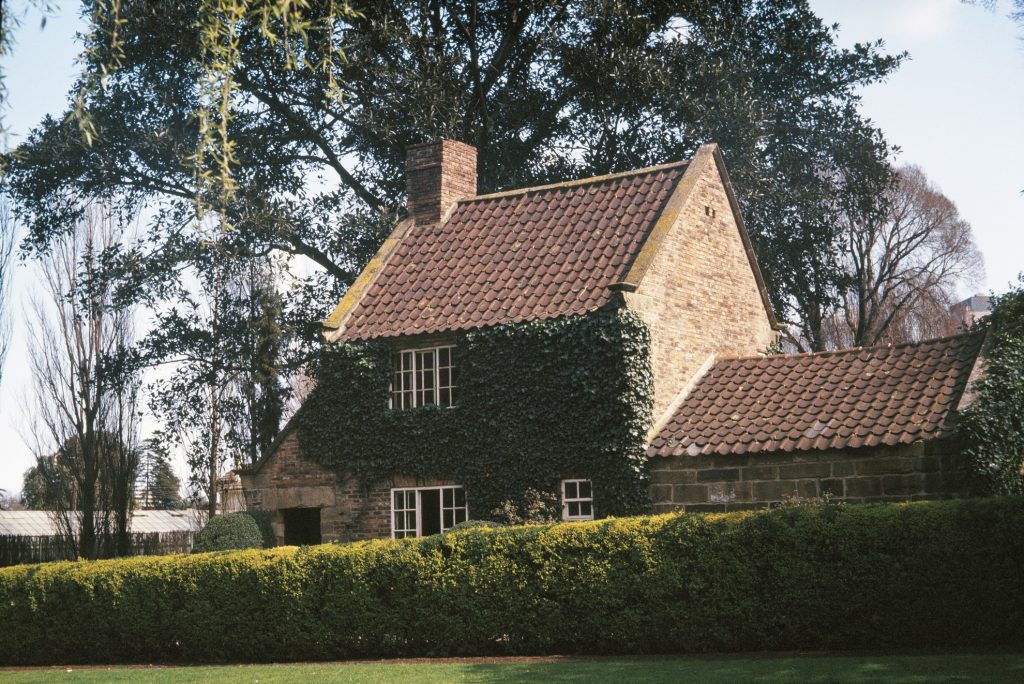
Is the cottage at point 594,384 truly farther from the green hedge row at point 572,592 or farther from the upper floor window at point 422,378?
the green hedge row at point 572,592

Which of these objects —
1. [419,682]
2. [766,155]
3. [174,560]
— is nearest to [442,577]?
[419,682]

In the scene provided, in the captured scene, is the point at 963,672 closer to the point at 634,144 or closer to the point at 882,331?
the point at 634,144

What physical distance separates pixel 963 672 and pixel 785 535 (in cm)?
351

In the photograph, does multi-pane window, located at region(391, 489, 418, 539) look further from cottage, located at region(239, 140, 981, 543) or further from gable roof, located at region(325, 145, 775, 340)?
gable roof, located at region(325, 145, 775, 340)

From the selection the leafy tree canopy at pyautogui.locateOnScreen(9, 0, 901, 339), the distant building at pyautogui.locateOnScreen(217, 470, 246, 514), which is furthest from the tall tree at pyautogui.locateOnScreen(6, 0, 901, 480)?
the distant building at pyautogui.locateOnScreen(217, 470, 246, 514)

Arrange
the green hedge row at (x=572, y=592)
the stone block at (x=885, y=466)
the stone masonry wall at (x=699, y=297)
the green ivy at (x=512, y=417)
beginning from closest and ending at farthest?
the green hedge row at (x=572, y=592), the stone block at (x=885, y=466), the green ivy at (x=512, y=417), the stone masonry wall at (x=699, y=297)

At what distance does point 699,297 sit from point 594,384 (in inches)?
159

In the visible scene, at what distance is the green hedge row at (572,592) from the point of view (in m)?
14.2

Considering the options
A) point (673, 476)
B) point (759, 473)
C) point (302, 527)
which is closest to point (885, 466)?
point (759, 473)

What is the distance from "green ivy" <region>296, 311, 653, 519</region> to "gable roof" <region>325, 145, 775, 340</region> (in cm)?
57

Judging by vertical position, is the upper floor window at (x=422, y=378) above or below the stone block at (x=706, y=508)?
above

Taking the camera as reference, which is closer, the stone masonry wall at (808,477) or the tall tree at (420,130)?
the stone masonry wall at (808,477)

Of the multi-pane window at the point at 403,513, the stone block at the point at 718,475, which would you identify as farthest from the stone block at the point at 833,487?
the multi-pane window at the point at 403,513

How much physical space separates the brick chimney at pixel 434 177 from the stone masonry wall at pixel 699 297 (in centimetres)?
628
